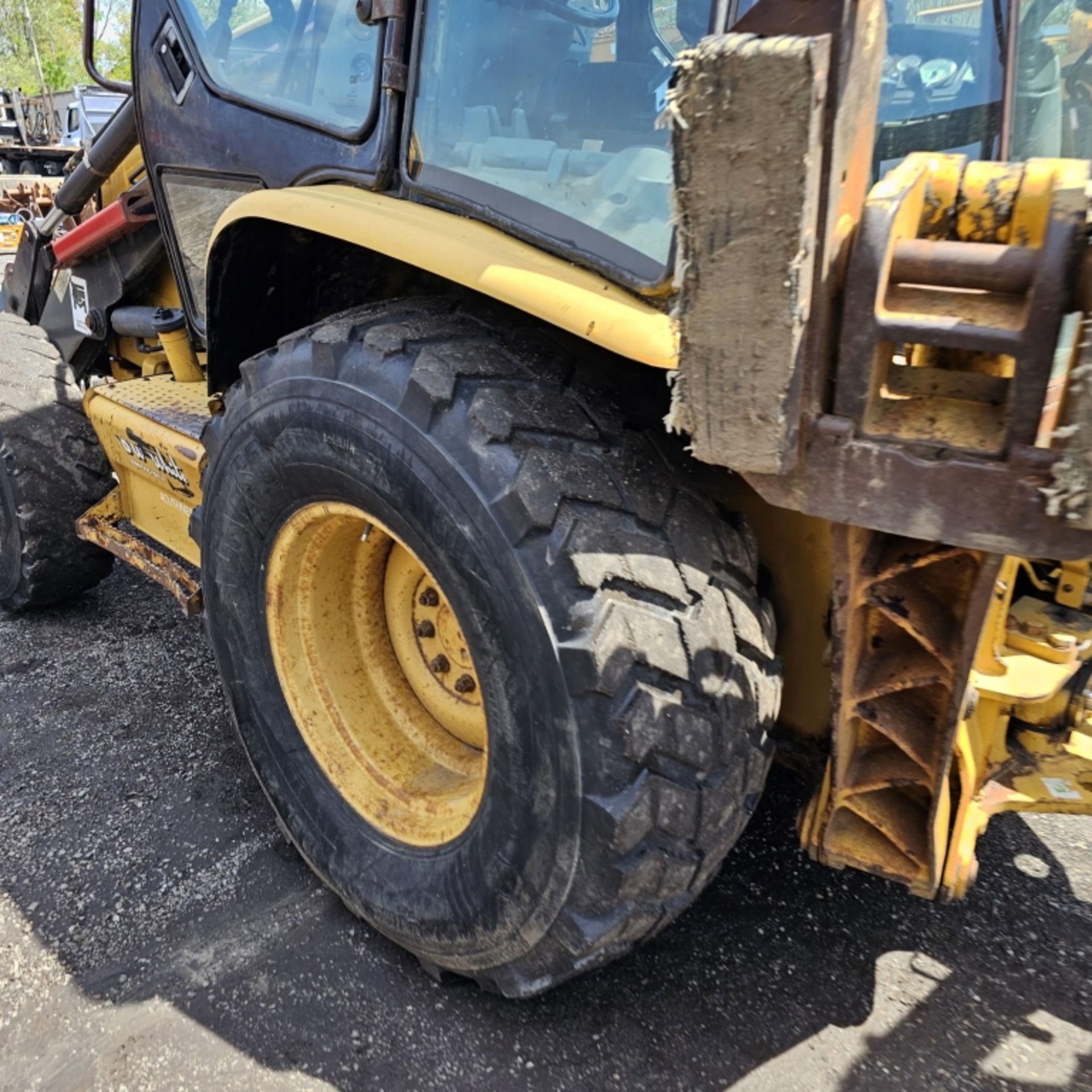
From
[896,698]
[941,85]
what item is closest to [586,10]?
[941,85]

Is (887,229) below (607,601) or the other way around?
the other way around

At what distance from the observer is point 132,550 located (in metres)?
3.09

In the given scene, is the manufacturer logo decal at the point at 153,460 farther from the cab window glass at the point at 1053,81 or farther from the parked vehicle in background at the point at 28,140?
the parked vehicle in background at the point at 28,140

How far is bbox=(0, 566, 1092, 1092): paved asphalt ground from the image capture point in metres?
1.80

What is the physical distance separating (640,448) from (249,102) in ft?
5.10

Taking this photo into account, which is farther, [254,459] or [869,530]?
[254,459]

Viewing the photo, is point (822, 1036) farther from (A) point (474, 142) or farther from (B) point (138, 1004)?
(A) point (474, 142)

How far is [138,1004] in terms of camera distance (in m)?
1.95

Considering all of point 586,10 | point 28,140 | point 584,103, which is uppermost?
point 586,10

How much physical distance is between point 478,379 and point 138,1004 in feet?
4.77

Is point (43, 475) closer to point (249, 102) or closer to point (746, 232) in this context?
point (249, 102)

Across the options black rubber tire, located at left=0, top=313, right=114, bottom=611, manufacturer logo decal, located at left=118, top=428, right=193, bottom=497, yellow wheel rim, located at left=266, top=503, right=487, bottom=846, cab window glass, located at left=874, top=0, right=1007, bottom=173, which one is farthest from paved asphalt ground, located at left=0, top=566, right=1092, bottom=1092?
cab window glass, located at left=874, top=0, right=1007, bottom=173

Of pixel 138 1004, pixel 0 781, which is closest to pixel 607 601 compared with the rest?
pixel 138 1004

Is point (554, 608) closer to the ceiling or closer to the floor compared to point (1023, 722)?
closer to the ceiling
